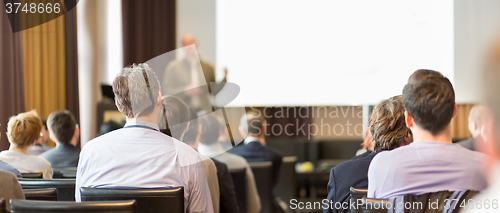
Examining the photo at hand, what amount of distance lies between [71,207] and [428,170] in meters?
1.01

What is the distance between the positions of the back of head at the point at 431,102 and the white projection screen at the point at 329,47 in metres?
4.11

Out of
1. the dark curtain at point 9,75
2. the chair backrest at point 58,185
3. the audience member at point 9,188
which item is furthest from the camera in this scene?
the dark curtain at point 9,75

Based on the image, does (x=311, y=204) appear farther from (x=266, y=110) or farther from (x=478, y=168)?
(x=478, y=168)

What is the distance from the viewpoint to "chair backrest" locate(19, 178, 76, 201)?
170cm

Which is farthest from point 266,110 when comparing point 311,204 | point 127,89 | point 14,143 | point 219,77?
point 127,89

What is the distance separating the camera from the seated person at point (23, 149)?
237 centimetres

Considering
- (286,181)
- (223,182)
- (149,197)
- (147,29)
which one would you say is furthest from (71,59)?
(149,197)

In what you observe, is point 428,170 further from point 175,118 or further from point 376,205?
point 175,118

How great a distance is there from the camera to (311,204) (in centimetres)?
518

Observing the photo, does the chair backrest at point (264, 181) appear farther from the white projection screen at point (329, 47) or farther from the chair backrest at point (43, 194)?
the white projection screen at point (329, 47)

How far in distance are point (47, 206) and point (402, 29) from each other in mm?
4956

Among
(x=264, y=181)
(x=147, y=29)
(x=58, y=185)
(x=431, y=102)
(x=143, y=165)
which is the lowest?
(x=264, y=181)

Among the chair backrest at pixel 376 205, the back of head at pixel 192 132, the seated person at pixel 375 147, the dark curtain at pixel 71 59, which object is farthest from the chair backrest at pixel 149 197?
the dark curtain at pixel 71 59

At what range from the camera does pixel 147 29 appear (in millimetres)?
5977
